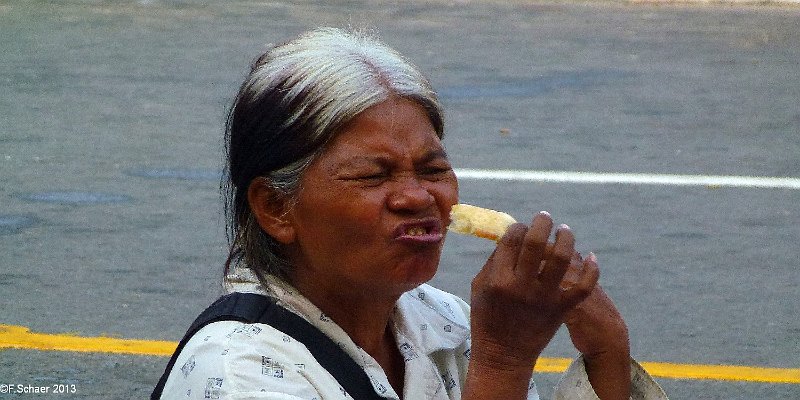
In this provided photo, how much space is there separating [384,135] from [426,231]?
155mm

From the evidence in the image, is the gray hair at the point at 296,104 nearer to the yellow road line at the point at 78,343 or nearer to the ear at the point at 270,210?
the ear at the point at 270,210

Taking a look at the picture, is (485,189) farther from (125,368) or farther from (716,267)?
(125,368)

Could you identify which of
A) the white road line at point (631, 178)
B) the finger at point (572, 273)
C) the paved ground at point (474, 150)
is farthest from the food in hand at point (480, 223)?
the white road line at point (631, 178)

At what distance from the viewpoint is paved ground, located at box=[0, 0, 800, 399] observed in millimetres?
5117

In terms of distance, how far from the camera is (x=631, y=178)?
693cm

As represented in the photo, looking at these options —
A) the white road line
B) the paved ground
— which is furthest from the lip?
the white road line

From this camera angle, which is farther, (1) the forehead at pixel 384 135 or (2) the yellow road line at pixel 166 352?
(2) the yellow road line at pixel 166 352

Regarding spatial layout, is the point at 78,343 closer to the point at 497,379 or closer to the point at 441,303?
the point at 441,303

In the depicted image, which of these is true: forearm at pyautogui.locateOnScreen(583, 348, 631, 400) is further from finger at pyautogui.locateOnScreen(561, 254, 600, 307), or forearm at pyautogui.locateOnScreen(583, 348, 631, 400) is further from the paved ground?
the paved ground

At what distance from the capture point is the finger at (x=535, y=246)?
6.31 feet

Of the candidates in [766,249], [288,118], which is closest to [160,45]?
[766,249]

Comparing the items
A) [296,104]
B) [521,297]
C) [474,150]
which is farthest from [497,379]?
[474,150]

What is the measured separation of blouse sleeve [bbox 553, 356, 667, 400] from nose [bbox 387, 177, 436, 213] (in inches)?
16.1

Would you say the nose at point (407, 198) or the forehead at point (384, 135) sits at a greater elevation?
the forehead at point (384, 135)
